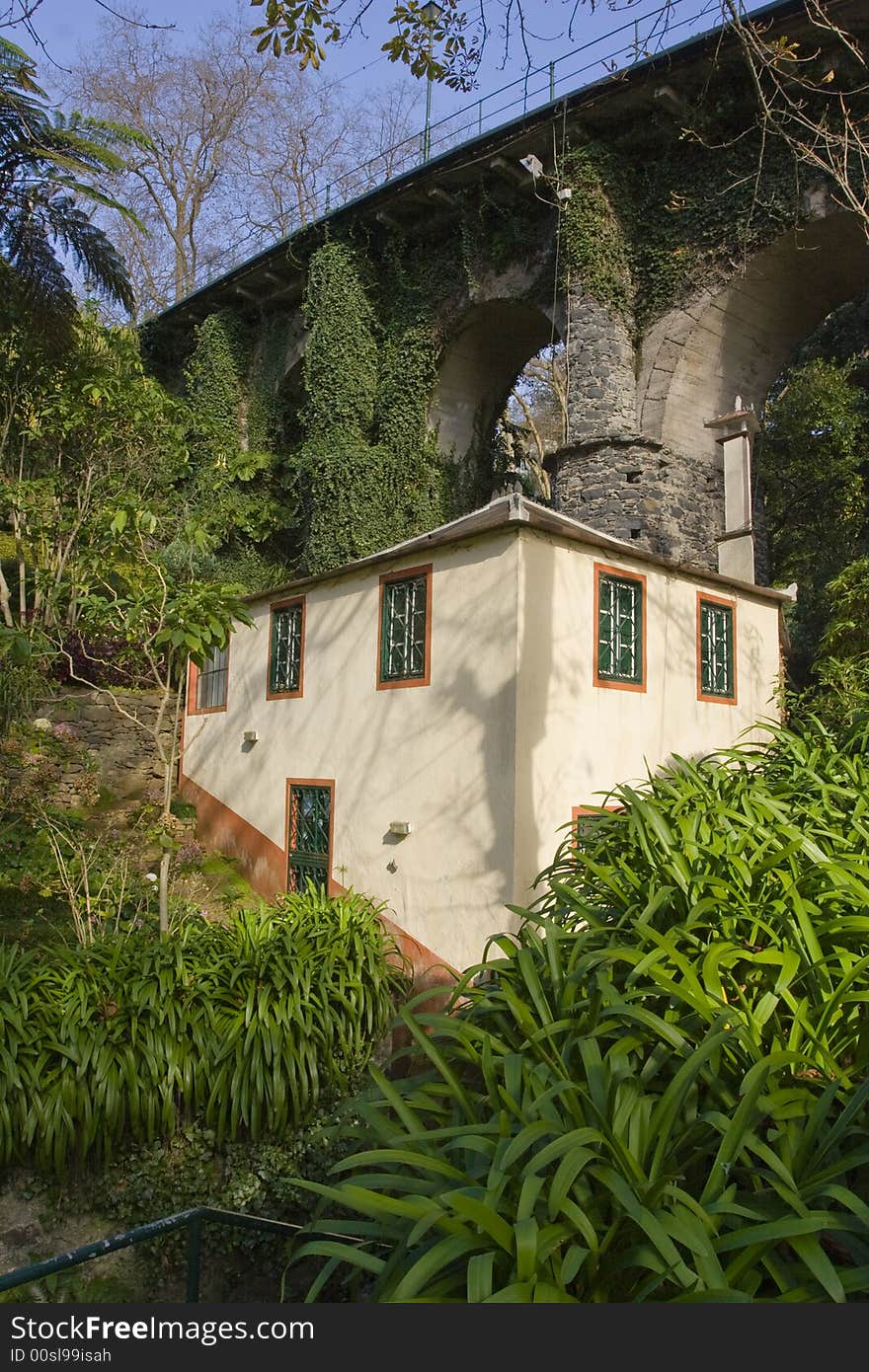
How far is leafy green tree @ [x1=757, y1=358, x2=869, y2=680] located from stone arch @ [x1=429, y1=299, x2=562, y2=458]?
16.7 ft

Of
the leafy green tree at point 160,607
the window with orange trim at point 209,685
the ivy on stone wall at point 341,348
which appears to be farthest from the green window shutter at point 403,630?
the ivy on stone wall at point 341,348

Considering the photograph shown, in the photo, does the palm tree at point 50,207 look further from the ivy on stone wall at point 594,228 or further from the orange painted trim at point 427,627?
the ivy on stone wall at point 594,228

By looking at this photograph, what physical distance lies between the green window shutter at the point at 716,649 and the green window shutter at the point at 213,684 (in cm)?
538

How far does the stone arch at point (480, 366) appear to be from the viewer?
1641 centimetres

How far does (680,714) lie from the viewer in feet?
25.8

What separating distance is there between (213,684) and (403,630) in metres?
4.18

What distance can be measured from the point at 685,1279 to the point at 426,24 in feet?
16.9

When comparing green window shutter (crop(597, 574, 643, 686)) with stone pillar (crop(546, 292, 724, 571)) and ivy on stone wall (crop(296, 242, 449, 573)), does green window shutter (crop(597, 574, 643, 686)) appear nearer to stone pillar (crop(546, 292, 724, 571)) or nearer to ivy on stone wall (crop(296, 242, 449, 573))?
stone pillar (crop(546, 292, 724, 571))

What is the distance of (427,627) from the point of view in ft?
24.0

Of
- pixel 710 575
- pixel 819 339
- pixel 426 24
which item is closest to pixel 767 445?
pixel 819 339

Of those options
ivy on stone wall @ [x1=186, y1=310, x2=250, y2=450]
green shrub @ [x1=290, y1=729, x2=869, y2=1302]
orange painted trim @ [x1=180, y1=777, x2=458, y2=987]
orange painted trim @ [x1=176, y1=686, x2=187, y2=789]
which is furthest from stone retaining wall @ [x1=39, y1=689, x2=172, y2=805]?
green shrub @ [x1=290, y1=729, x2=869, y2=1302]

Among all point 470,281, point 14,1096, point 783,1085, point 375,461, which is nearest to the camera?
point 783,1085

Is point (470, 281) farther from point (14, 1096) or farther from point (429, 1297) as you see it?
point (429, 1297)

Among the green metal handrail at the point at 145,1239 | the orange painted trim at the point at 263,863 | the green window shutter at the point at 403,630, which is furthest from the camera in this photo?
the green window shutter at the point at 403,630
